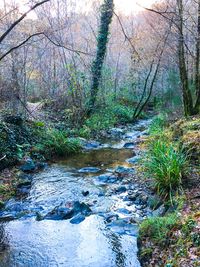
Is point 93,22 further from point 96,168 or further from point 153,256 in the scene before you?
point 153,256

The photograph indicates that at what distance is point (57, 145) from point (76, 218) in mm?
4844

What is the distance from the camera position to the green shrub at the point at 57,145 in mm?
10387

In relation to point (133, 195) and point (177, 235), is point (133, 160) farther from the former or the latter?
point (177, 235)

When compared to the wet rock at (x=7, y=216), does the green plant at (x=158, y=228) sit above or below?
above

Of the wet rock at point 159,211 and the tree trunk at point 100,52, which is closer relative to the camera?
the wet rock at point 159,211

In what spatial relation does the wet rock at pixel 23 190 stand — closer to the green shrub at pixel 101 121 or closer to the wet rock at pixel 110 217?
the wet rock at pixel 110 217

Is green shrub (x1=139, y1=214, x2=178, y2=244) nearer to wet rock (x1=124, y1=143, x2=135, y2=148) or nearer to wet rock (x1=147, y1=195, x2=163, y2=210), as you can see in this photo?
wet rock (x1=147, y1=195, x2=163, y2=210)

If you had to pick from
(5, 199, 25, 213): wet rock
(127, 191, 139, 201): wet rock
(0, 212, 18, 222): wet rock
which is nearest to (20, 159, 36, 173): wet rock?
(5, 199, 25, 213): wet rock

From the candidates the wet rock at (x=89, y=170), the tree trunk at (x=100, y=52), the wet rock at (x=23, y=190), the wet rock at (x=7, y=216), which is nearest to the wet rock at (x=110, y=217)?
the wet rock at (x=7, y=216)

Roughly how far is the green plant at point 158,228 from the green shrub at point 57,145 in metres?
5.95

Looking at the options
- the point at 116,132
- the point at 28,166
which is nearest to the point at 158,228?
the point at 28,166

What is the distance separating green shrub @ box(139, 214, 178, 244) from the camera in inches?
177

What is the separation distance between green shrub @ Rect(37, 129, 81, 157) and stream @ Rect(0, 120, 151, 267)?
1.03 metres

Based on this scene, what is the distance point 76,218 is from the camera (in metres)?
5.88
